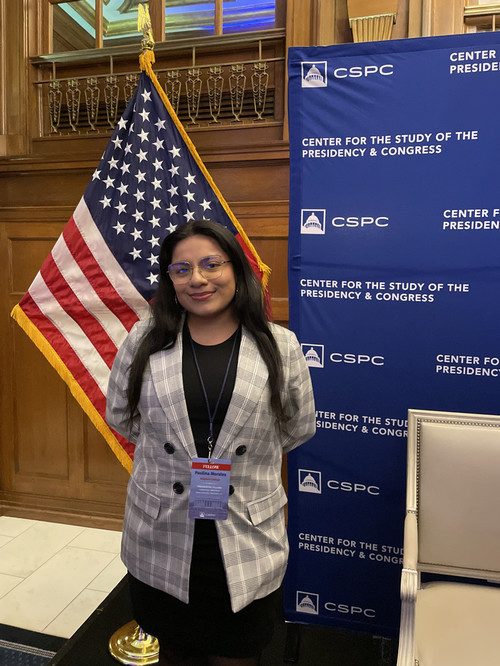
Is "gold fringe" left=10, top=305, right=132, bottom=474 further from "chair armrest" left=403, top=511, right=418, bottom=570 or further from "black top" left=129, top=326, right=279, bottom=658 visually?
"chair armrest" left=403, top=511, right=418, bottom=570

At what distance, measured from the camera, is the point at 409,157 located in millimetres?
1748

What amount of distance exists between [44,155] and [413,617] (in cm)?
283

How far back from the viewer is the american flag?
2.04m

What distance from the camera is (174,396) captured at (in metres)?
1.20

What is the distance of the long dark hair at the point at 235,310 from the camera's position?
1.25 m

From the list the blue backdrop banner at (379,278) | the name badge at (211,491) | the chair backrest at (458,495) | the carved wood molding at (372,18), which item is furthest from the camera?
the carved wood molding at (372,18)

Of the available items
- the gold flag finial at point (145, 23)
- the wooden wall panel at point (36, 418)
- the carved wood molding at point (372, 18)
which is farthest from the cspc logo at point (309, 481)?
the carved wood molding at point (372, 18)

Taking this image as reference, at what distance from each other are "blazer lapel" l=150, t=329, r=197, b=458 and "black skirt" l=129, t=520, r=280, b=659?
21 cm

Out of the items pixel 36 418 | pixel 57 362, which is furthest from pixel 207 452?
pixel 36 418

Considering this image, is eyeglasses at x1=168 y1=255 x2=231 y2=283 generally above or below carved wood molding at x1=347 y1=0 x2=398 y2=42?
below

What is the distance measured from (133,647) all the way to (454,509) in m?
1.30

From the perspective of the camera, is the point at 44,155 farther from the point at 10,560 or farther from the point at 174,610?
the point at 174,610

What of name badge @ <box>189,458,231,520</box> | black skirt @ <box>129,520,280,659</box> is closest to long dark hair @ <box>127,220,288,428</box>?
name badge @ <box>189,458,231,520</box>

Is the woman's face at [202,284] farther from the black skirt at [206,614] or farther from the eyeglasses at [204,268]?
the black skirt at [206,614]
